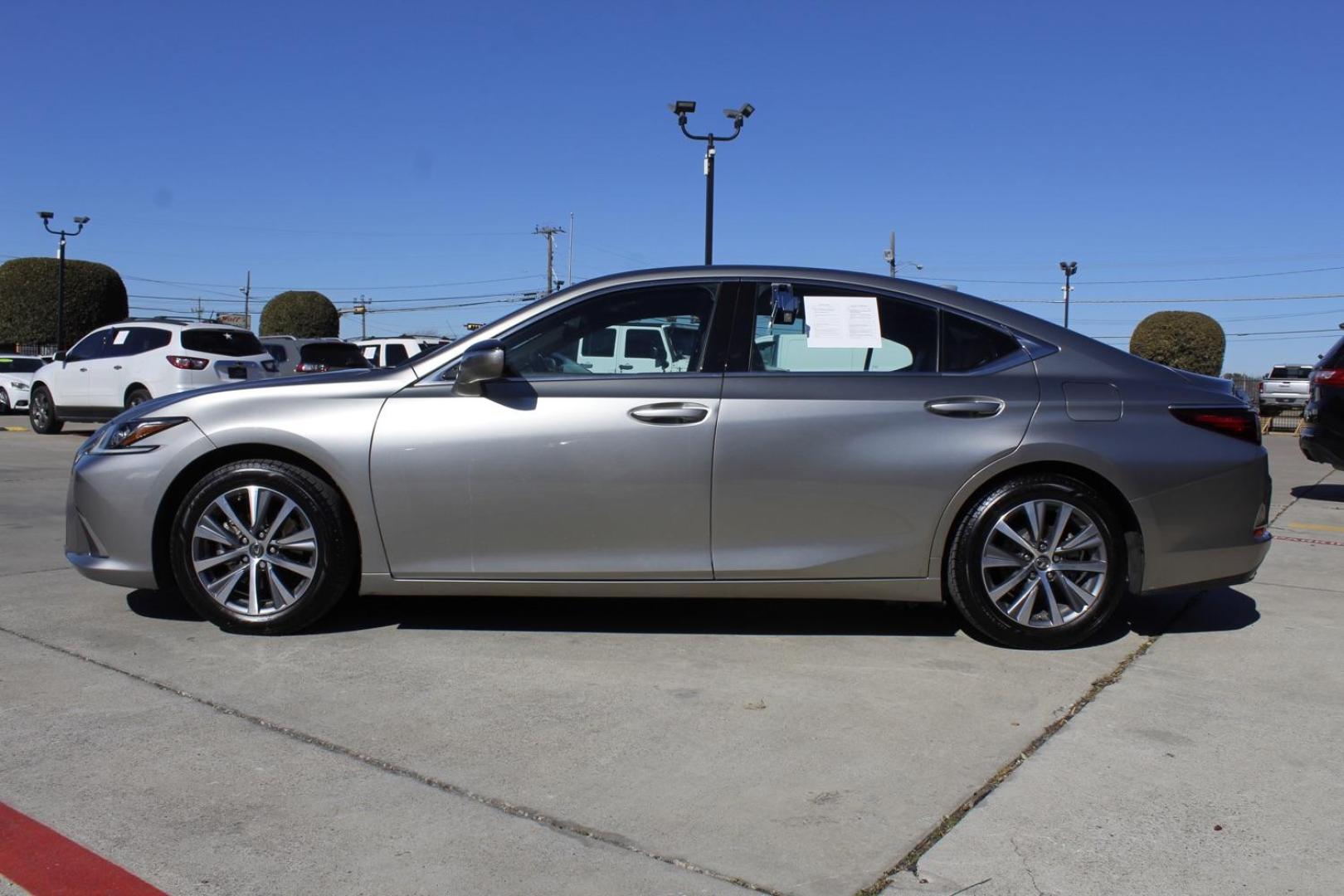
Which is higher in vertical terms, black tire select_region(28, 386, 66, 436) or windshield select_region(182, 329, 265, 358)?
windshield select_region(182, 329, 265, 358)

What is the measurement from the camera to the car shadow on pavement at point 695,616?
4875 millimetres

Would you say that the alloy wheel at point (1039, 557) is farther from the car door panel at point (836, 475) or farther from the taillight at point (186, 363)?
the taillight at point (186, 363)

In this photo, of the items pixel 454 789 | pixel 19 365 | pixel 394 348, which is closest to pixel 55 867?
pixel 454 789

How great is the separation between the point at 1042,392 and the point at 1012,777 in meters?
1.80

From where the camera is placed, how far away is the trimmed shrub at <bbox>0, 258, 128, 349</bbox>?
43.6 m

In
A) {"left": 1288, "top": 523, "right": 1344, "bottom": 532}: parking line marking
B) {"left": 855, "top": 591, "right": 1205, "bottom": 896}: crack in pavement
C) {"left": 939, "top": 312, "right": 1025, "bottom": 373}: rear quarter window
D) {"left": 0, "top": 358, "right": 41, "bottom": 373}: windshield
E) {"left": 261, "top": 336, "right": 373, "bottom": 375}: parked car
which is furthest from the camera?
{"left": 0, "top": 358, "right": 41, "bottom": 373}: windshield

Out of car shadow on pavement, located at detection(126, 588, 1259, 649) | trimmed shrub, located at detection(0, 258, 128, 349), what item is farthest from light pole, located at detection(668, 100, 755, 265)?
trimmed shrub, located at detection(0, 258, 128, 349)

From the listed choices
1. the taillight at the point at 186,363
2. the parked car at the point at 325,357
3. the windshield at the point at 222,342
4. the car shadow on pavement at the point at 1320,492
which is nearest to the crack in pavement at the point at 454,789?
the car shadow on pavement at the point at 1320,492

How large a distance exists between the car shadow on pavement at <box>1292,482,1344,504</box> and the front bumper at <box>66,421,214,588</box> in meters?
9.70

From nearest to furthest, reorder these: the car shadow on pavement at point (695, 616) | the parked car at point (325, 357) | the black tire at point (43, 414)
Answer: the car shadow on pavement at point (695, 616) < the black tire at point (43, 414) < the parked car at point (325, 357)

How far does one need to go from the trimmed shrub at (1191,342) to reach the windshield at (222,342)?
26.9 metres

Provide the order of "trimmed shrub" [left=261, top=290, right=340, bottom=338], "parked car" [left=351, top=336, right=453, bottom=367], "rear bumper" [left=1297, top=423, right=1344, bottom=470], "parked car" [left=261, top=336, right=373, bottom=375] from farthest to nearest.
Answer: "trimmed shrub" [left=261, top=290, right=340, bottom=338] < "parked car" [left=351, top=336, right=453, bottom=367] < "parked car" [left=261, top=336, right=373, bottom=375] < "rear bumper" [left=1297, top=423, right=1344, bottom=470]

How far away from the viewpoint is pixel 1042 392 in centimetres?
453

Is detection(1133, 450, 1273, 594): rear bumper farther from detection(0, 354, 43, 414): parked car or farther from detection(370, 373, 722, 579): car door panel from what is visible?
detection(0, 354, 43, 414): parked car
